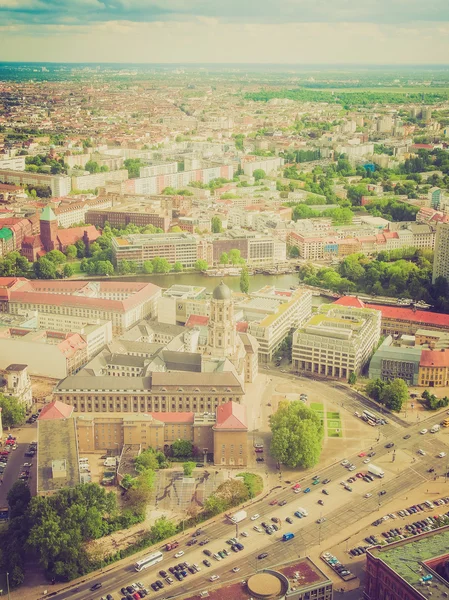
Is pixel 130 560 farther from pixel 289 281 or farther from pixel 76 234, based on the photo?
pixel 76 234

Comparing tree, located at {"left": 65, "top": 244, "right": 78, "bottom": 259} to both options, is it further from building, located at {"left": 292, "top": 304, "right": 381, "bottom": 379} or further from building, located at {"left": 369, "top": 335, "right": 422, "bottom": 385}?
building, located at {"left": 369, "top": 335, "right": 422, "bottom": 385}

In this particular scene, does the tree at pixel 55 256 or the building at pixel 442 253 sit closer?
the building at pixel 442 253

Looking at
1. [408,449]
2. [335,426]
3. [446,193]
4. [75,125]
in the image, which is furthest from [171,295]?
[75,125]

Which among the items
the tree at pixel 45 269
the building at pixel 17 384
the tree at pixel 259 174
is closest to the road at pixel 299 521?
the building at pixel 17 384

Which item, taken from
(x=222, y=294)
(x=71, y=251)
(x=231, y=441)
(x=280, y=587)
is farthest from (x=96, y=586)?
(x=71, y=251)

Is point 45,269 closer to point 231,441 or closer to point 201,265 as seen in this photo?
point 201,265

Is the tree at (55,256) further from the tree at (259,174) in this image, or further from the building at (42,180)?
the tree at (259,174)

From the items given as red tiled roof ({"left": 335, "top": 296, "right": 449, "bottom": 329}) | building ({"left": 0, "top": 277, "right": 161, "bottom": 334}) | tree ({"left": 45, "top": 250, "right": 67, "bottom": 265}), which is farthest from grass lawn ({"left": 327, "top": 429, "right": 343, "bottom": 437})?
tree ({"left": 45, "top": 250, "right": 67, "bottom": 265})
